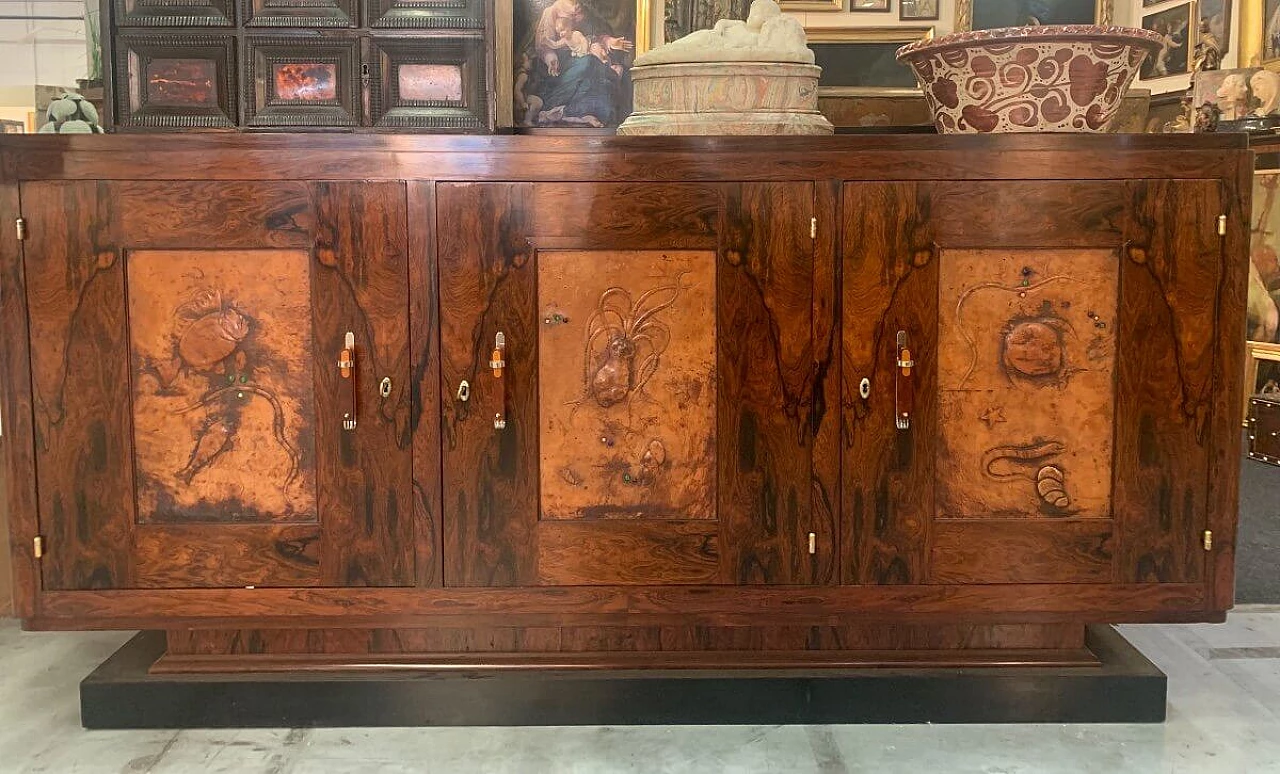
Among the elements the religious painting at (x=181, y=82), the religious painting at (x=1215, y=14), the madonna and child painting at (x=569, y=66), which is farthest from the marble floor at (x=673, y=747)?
the religious painting at (x=1215, y=14)

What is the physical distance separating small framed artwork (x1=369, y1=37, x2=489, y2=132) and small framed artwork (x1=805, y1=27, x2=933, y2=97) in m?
0.92

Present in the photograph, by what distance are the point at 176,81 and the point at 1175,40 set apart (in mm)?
3731

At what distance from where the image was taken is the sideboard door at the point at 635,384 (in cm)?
222

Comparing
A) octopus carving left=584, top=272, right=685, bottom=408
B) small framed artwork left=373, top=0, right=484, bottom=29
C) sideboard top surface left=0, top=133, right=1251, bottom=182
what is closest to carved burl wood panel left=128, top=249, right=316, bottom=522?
sideboard top surface left=0, top=133, right=1251, bottom=182

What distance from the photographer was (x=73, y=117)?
252 cm

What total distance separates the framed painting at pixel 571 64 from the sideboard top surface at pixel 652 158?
0.69 meters

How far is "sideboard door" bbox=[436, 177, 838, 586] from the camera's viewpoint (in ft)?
7.27

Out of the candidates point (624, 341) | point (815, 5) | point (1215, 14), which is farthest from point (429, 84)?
point (1215, 14)

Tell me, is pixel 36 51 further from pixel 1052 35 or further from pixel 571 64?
pixel 1052 35

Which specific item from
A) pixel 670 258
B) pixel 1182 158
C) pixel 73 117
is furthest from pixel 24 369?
pixel 1182 158

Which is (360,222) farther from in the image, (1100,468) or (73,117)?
(1100,468)

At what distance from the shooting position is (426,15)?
259cm

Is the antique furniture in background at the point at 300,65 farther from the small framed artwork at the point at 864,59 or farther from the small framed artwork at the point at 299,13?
the small framed artwork at the point at 864,59

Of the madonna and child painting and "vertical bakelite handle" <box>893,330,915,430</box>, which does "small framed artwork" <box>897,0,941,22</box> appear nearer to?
the madonna and child painting
